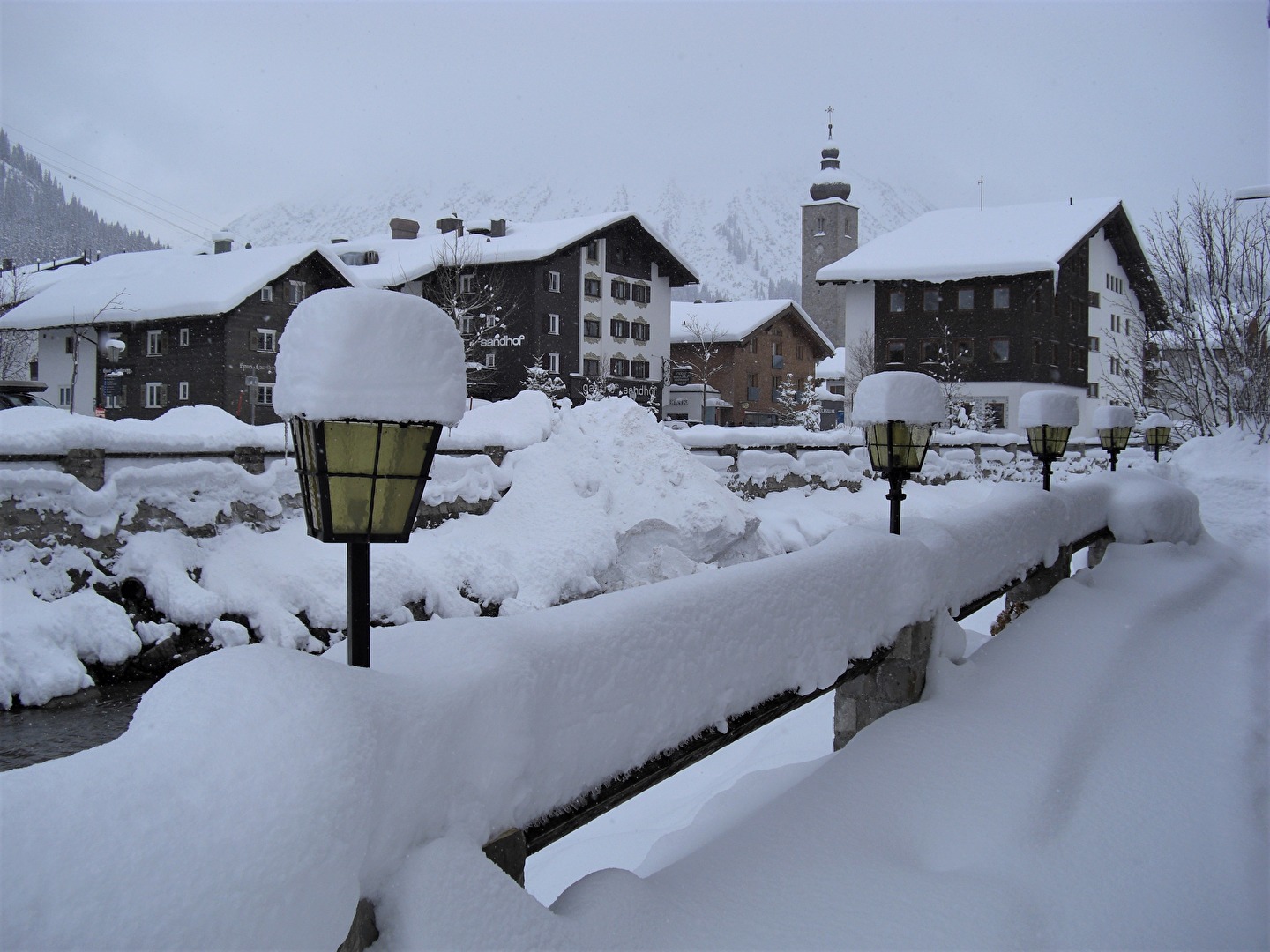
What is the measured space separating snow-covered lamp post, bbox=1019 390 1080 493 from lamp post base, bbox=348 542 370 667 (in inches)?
280

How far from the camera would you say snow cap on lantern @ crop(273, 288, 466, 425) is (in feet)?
7.48

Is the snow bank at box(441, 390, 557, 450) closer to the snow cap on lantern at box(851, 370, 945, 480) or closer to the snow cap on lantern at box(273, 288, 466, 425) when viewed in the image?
the snow cap on lantern at box(851, 370, 945, 480)

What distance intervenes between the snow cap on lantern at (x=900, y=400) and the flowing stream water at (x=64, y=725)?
744 centimetres

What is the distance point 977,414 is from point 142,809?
36390mm

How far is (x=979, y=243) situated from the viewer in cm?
3650

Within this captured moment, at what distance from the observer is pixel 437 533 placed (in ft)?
46.1

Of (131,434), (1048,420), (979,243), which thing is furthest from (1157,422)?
(979,243)

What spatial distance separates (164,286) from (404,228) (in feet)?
44.8

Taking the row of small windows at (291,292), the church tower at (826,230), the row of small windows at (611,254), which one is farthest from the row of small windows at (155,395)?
the church tower at (826,230)

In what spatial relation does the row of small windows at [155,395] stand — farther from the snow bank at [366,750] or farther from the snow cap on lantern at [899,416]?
the snow bank at [366,750]

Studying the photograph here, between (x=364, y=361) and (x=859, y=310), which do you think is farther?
(x=859, y=310)

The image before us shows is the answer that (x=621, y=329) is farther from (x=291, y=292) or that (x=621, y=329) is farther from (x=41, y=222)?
(x=41, y=222)

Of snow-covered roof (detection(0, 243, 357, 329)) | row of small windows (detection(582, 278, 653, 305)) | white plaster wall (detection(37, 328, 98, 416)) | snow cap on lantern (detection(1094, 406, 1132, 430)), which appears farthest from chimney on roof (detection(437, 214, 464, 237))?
snow cap on lantern (detection(1094, 406, 1132, 430))

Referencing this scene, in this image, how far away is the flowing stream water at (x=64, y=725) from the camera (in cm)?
880
